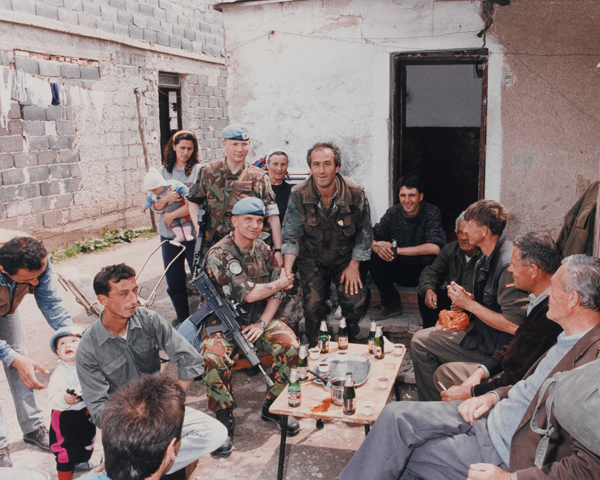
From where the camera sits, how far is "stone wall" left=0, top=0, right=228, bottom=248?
28.1 ft

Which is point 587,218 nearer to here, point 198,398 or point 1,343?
point 198,398

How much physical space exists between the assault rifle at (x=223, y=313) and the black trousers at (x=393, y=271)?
1678 mm

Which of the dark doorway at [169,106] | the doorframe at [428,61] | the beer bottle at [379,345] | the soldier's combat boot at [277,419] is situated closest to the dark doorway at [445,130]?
the doorframe at [428,61]

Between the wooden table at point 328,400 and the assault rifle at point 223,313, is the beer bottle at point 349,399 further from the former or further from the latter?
the assault rifle at point 223,313

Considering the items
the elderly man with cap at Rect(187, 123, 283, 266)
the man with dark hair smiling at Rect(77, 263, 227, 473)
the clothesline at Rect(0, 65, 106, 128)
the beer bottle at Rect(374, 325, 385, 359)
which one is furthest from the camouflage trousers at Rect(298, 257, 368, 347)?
the clothesline at Rect(0, 65, 106, 128)

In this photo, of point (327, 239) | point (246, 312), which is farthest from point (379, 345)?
point (327, 239)

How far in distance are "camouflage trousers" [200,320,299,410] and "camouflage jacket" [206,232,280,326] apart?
0.23 m

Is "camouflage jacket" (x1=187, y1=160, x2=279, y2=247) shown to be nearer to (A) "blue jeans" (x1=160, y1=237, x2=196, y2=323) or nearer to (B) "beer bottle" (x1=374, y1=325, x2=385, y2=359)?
(A) "blue jeans" (x1=160, y1=237, x2=196, y2=323)

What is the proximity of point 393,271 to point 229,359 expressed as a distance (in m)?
2.08

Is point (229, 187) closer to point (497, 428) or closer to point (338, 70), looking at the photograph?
point (338, 70)

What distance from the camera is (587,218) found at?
160 inches

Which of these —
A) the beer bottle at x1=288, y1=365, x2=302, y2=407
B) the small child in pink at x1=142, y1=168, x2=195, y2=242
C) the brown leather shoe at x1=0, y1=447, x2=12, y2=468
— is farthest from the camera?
the small child in pink at x1=142, y1=168, x2=195, y2=242

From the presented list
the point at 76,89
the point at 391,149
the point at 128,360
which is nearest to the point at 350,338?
the point at 391,149

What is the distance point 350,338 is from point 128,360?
2.48m
